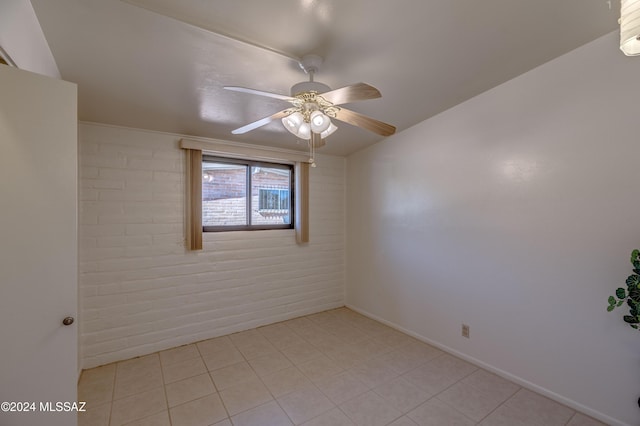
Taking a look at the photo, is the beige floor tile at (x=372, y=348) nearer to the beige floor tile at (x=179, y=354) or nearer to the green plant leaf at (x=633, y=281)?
the beige floor tile at (x=179, y=354)

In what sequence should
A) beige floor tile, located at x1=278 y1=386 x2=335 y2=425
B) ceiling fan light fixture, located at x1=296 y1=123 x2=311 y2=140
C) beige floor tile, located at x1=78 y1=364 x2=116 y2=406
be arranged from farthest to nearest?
beige floor tile, located at x1=78 y1=364 x2=116 y2=406 < beige floor tile, located at x1=278 y1=386 x2=335 y2=425 < ceiling fan light fixture, located at x1=296 y1=123 x2=311 y2=140

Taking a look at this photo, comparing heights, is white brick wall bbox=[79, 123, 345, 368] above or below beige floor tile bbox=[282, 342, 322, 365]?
above

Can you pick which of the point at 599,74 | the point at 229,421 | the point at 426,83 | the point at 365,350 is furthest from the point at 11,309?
the point at 599,74

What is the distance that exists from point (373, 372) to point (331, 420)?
0.69 metres

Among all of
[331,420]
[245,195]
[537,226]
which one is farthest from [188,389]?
[537,226]

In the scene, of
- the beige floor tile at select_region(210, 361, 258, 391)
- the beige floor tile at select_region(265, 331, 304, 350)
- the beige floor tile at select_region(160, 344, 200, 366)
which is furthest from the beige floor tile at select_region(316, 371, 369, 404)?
the beige floor tile at select_region(160, 344, 200, 366)

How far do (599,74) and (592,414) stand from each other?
2.35 metres

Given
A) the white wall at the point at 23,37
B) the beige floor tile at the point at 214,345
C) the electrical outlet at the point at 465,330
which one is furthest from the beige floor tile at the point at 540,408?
the white wall at the point at 23,37

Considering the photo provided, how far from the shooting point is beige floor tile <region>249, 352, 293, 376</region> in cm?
246

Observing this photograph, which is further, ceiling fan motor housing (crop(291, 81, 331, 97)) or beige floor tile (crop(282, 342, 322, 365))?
beige floor tile (crop(282, 342, 322, 365))

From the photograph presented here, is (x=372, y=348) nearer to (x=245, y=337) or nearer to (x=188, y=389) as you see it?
(x=245, y=337)

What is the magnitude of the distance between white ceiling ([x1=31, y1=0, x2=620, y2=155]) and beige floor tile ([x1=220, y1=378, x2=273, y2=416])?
7.72ft

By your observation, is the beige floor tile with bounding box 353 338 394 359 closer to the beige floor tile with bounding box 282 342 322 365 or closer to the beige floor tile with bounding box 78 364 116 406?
the beige floor tile with bounding box 282 342 322 365

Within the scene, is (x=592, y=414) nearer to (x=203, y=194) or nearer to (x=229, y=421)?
(x=229, y=421)
